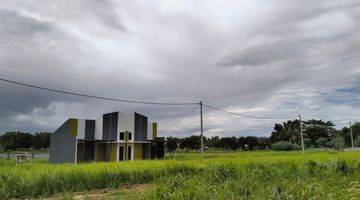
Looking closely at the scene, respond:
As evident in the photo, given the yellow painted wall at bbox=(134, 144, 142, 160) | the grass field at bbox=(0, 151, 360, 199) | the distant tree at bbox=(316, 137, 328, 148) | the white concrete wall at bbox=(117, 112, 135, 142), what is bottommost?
the grass field at bbox=(0, 151, 360, 199)

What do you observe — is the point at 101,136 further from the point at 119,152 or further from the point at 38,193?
the point at 38,193

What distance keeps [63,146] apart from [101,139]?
368cm

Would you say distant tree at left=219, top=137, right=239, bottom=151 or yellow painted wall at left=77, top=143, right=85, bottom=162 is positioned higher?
distant tree at left=219, top=137, right=239, bottom=151

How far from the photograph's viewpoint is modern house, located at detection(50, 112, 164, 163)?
34719 mm

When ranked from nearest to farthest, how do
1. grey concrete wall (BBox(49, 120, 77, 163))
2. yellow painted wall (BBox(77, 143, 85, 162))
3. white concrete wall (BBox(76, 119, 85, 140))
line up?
grey concrete wall (BBox(49, 120, 77, 163)) → white concrete wall (BBox(76, 119, 85, 140)) → yellow painted wall (BBox(77, 143, 85, 162))

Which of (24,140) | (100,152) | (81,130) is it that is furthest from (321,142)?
(24,140)

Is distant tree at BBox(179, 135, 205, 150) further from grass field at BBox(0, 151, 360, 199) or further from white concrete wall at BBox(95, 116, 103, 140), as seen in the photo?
grass field at BBox(0, 151, 360, 199)

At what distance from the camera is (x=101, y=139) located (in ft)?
116

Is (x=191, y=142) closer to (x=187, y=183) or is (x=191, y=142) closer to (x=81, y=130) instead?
(x=81, y=130)

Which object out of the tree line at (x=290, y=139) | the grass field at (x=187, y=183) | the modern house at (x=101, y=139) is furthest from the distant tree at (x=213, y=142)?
the grass field at (x=187, y=183)

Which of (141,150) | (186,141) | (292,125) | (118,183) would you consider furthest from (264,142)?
(118,183)

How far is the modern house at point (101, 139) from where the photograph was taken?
114 feet

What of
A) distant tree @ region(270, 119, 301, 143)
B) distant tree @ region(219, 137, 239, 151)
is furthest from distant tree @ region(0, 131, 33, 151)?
distant tree @ region(270, 119, 301, 143)

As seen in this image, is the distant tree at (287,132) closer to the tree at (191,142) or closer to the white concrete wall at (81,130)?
the tree at (191,142)
